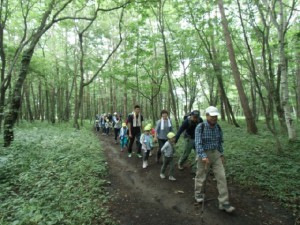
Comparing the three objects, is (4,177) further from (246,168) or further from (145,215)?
(246,168)

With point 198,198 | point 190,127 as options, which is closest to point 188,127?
point 190,127

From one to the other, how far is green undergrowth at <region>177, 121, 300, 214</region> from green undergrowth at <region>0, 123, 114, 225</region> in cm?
405

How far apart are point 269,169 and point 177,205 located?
3446 millimetres

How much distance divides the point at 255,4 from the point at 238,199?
24.2 ft

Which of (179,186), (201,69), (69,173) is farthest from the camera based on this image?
(201,69)

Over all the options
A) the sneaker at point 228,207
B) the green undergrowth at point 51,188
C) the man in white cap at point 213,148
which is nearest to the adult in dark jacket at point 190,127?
the man in white cap at point 213,148

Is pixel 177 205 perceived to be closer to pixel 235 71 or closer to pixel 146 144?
pixel 146 144

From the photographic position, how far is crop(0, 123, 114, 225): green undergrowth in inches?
164

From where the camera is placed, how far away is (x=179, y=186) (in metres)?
6.02

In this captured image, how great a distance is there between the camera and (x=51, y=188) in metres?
5.43

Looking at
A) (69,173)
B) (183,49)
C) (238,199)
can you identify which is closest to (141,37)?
(183,49)

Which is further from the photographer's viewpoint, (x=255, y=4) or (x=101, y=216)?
(x=255, y=4)

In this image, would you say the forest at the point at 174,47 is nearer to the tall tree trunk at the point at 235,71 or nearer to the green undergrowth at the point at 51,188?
the tall tree trunk at the point at 235,71

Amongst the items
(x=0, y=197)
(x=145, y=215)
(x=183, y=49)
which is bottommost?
(x=145, y=215)
